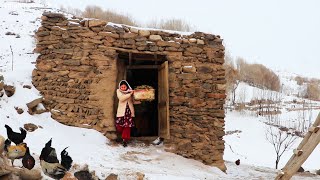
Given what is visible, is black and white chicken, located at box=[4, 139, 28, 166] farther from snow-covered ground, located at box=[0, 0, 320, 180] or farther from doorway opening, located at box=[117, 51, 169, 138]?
doorway opening, located at box=[117, 51, 169, 138]

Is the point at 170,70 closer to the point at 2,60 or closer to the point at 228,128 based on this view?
the point at 2,60

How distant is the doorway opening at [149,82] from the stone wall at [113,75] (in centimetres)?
19

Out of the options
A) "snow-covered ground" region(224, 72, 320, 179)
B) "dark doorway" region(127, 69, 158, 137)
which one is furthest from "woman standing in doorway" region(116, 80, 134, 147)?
"snow-covered ground" region(224, 72, 320, 179)

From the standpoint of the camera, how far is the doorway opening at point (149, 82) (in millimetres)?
7500

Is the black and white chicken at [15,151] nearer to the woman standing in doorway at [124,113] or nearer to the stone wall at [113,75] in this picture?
the stone wall at [113,75]

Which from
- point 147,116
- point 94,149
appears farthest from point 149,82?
point 94,149

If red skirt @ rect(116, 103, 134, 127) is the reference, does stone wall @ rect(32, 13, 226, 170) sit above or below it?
above

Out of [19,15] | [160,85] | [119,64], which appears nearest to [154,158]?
[160,85]

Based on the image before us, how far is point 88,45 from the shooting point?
7168 mm

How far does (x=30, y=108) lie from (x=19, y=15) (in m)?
12.2

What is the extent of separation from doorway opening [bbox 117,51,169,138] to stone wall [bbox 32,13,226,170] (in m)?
0.19

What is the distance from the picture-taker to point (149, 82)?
33.2ft

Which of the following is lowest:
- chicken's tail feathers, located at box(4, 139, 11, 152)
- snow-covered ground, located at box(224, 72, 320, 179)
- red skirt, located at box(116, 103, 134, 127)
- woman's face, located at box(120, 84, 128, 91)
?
snow-covered ground, located at box(224, 72, 320, 179)

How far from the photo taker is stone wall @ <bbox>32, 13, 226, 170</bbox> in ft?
23.5
